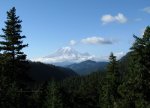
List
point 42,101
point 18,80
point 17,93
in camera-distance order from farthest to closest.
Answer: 1. point 42,101
2. point 18,80
3. point 17,93

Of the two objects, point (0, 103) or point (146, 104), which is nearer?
point (0, 103)

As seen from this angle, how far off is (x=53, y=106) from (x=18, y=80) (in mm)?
38588

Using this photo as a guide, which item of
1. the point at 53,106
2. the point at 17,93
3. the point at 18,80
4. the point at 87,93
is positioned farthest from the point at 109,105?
the point at 87,93

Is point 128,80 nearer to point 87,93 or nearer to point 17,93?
point 17,93

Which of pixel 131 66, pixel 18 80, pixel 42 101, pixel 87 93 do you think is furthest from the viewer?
pixel 87 93

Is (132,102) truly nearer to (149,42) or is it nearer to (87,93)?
(149,42)

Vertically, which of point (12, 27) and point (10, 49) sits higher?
point (12, 27)

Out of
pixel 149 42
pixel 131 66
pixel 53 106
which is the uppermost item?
pixel 149 42

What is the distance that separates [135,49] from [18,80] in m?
14.1

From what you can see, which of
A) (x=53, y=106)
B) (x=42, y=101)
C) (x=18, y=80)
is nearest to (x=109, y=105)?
(x=53, y=106)

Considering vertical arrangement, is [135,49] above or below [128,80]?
above

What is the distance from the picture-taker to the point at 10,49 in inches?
1633

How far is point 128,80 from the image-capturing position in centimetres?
4412

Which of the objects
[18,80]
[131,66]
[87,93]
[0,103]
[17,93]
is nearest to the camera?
[0,103]
